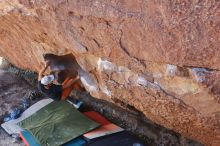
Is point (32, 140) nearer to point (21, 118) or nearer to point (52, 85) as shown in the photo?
point (21, 118)

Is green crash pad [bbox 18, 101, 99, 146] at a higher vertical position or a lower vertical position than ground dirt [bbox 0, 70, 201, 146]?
→ lower

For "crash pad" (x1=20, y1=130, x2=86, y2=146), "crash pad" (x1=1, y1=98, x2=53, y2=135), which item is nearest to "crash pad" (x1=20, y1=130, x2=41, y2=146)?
"crash pad" (x1=20, y1=130, x2=86, y2=146)

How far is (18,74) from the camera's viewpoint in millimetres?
3965

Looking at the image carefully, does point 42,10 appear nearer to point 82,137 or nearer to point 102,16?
point 102,16

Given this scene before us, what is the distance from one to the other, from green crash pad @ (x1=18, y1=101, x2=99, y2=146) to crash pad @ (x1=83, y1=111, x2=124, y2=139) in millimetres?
51

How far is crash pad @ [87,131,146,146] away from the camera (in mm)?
2961

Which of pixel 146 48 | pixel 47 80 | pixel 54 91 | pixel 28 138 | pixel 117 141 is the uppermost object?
pixel 146 48

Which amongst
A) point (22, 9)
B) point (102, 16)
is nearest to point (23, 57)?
point (22, 9)

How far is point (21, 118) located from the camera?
11.4 ft

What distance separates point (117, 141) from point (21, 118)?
1082 millimetres

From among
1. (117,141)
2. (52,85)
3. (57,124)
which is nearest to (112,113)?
(117,141)

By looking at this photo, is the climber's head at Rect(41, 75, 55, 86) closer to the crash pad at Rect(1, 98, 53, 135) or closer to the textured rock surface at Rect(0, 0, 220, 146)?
the textured rock surface at Rect(0, 0, 220, 146)

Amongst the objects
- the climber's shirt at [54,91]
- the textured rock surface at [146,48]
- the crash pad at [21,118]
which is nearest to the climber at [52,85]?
the climber's shirt at [54,91]

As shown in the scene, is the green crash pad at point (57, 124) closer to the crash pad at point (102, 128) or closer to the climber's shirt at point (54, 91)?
the crash pad at point (102, 128)
